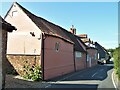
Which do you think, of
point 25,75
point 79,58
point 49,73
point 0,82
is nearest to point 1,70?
point 0,82

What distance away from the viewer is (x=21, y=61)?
2222 cm

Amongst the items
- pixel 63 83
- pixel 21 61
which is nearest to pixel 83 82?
pixel 63 83

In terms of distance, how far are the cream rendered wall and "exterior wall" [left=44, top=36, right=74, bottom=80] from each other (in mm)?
1283

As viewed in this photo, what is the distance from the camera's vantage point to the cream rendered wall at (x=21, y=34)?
73.2 ft

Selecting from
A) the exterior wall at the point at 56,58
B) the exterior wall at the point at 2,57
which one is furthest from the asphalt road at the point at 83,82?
the exterior wall at the point at 2,57

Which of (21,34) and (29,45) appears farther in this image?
(21,34)

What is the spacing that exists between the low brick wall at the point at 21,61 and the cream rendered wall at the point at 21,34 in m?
0.48

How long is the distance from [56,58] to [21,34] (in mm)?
4363

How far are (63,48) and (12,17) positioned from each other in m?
7.11

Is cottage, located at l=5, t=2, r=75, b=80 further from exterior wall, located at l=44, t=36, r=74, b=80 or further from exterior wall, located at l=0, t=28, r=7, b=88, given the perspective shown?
exterior wall, located at l=0, t=28, r=7, b=88

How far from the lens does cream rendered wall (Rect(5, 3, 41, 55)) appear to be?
2231cm

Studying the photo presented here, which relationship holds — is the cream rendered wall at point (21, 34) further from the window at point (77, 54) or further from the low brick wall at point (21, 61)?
the window at point (77, 54)

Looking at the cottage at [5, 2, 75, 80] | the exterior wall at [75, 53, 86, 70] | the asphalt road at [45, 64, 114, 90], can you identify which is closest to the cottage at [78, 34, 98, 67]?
the exterior wall at [75, 53, 86, 70]

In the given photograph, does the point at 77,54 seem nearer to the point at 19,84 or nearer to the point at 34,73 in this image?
the point at 34,73
